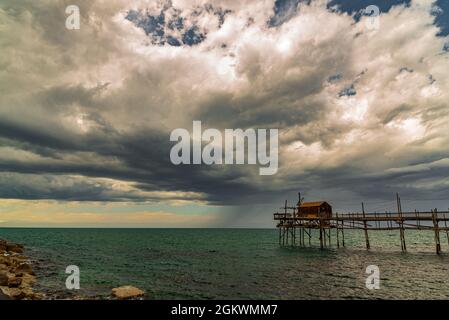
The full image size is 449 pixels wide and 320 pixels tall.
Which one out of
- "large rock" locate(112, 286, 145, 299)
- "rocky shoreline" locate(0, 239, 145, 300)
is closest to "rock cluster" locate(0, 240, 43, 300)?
"rocky shoreline" locate(0, 239, 145, 300)

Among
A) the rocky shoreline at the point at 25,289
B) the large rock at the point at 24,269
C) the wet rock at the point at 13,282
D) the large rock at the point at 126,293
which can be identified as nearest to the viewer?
the rocky shoreline at the point at 25,289

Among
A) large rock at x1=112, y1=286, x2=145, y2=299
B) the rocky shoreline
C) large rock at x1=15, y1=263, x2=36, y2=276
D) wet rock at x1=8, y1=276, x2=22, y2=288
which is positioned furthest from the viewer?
large rock at x1=15, y1=263, x2=36, y2=276

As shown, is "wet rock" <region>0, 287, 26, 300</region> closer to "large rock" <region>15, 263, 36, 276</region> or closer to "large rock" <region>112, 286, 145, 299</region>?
"large rock" <region>112, 286, 145, 299</region>

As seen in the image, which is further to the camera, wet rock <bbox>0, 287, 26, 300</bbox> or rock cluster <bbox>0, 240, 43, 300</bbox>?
rock cluster <bbox>0, 240, 43, 300</bbox>

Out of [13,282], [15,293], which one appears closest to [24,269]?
[13,282]

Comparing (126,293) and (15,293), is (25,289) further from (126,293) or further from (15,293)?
(126,293)

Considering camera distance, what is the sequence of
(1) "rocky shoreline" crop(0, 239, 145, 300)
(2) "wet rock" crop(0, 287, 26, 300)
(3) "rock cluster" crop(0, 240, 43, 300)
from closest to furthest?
(2) "wet rock" crop(0, 287, 26, 300) → (1) "rocky shoreline" crop(0, 239, 145, 300) → (3) "rock cluster" crop(0, 240, 43, 300)

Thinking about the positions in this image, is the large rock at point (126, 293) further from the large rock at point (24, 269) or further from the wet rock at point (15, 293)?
the large rock at point (24, 269)

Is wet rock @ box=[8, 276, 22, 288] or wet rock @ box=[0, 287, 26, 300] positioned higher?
wet rock @ box=[0, 287, 26, 300]

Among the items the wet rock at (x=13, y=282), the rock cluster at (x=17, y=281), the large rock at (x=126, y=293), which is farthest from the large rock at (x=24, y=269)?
the large rock at (x=126, y=293)
